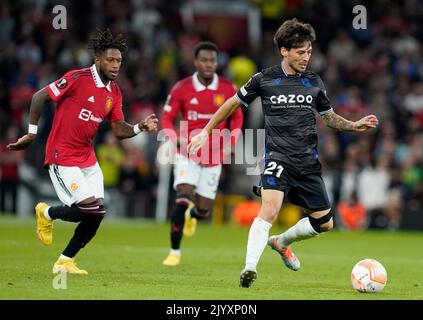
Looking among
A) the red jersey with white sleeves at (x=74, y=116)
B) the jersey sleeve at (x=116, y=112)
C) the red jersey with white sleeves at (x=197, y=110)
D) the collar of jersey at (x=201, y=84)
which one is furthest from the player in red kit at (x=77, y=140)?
the collar of jersey at (x=201, y=84)

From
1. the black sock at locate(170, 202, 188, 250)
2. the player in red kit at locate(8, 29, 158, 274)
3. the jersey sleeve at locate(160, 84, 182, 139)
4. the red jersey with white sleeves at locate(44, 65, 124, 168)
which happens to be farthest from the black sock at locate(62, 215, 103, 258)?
the jersey sleeve at locate(160, 84, 182, 139)

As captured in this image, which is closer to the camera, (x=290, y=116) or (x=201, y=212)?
(x=290, y=116)

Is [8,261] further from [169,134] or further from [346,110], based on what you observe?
[346,110]

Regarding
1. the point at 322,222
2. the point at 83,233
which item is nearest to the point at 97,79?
the point at 83,233

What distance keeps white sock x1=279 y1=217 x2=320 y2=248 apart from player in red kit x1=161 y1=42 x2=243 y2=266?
2.81m

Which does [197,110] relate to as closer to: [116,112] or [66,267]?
[116,112]

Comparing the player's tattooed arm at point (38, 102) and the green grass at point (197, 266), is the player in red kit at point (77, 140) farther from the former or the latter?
the green grass at point (197, 266)

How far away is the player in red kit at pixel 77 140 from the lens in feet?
36.7

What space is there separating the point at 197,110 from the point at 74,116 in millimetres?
3329

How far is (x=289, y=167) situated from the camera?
10.5 m

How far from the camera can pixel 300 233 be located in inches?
443

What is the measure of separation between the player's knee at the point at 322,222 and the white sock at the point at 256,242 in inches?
39.1

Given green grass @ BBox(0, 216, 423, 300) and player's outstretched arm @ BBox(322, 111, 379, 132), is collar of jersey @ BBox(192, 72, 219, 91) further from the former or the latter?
player's outstretched arm @ BBox(322, 111, 379, 132)

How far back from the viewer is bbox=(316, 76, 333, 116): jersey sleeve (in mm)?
10719
